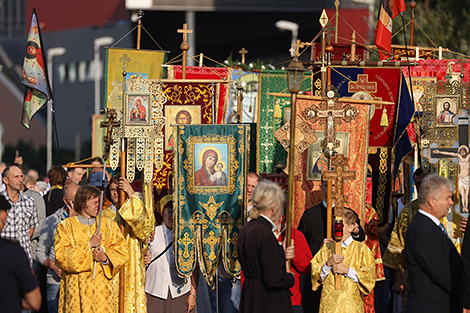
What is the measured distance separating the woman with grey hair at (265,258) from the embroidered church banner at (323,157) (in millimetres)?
3370

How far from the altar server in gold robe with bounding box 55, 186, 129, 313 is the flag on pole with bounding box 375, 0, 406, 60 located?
5516mm

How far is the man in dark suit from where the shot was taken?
809 centimetres

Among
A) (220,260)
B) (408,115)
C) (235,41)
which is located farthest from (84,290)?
(235,41)

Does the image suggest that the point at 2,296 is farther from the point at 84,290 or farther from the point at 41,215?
the point at 41,215

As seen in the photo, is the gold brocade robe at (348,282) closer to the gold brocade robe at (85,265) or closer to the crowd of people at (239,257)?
the crowd of people at (239,257)

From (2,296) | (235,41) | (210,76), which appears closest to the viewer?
(2,296)

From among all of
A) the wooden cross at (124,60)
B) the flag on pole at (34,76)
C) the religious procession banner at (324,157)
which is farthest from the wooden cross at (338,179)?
the wooden cross at (124,60)

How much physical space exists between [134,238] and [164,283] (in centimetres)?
77

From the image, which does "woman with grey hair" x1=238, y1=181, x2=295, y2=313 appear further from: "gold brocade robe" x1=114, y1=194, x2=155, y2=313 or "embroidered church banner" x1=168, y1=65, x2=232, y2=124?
"embroidered church banner" x1=168, y1=65, x2=232, y2=124

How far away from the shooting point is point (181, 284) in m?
10.8

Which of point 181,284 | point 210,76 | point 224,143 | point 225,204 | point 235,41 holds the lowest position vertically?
point 181,284

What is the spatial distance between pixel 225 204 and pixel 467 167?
8.67 ft

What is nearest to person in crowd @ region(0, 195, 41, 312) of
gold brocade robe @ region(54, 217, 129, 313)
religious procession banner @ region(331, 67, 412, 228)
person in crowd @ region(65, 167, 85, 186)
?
gold brocade robe @ region(54, 217, 129, 313)

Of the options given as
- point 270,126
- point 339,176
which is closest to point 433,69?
point 270,126
